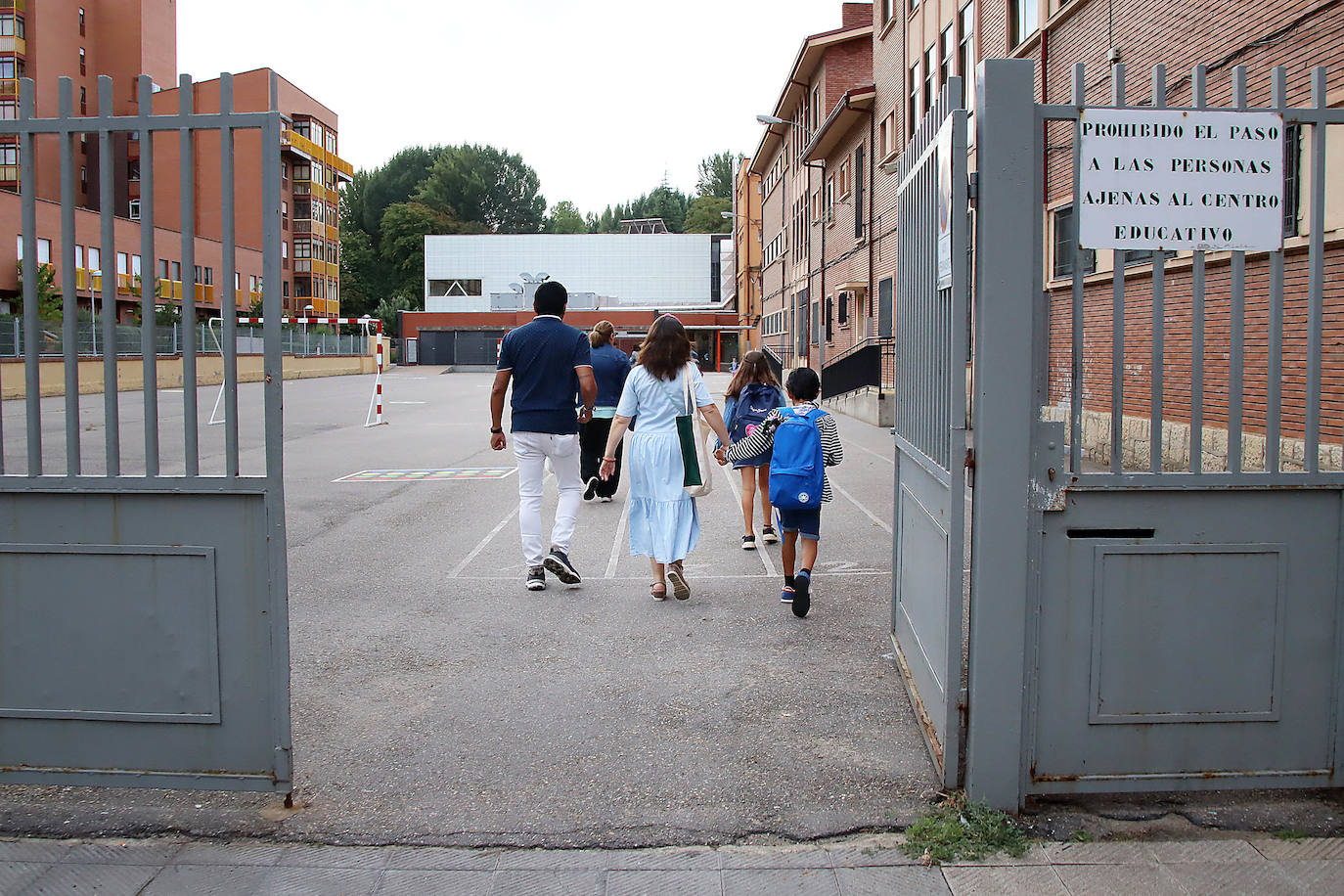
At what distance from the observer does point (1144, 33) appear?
1309 centimetres

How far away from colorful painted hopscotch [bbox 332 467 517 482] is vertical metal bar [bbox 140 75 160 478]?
1007 cm

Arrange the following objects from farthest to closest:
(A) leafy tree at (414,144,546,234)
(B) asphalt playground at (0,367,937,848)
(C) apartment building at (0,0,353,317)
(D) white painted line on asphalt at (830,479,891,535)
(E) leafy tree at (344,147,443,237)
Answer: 1. (E) leafy tree at (344,147,443,237)
2. (A) leafy tree at (414,144,546,234)
3. (D) white painted line on asphalt at (830,479,891,535)
4. (C) apartment building at (0,0,353,317)
5. (B) asphalt playground at (0,367,937,848)

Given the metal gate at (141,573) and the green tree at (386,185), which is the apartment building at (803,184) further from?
the green tree at (386,185)

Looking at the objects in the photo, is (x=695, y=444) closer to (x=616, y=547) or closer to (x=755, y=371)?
(x=755, y=371)

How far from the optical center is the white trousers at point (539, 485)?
24.0ft

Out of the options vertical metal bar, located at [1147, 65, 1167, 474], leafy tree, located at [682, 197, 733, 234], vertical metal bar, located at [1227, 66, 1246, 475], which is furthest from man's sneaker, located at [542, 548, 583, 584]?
leafy tree, located at [682, 197, 733, 234]

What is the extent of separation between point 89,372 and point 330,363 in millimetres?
54806

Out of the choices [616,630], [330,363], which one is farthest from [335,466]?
[330,363]

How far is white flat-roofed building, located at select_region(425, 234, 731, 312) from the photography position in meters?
83.2

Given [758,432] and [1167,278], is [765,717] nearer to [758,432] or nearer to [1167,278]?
[758,432]

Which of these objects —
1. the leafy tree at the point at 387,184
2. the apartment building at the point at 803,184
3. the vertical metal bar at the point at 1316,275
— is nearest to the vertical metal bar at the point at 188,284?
the vertical metal bar at the point at 1316,275

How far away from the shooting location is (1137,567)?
11.8ft

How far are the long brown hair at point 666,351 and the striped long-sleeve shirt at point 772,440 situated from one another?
2.29 feet

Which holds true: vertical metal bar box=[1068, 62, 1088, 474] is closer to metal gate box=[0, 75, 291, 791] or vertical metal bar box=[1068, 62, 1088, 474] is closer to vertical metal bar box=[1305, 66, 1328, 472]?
vertical metal bar box=[1305, 66, 1328, 472]
